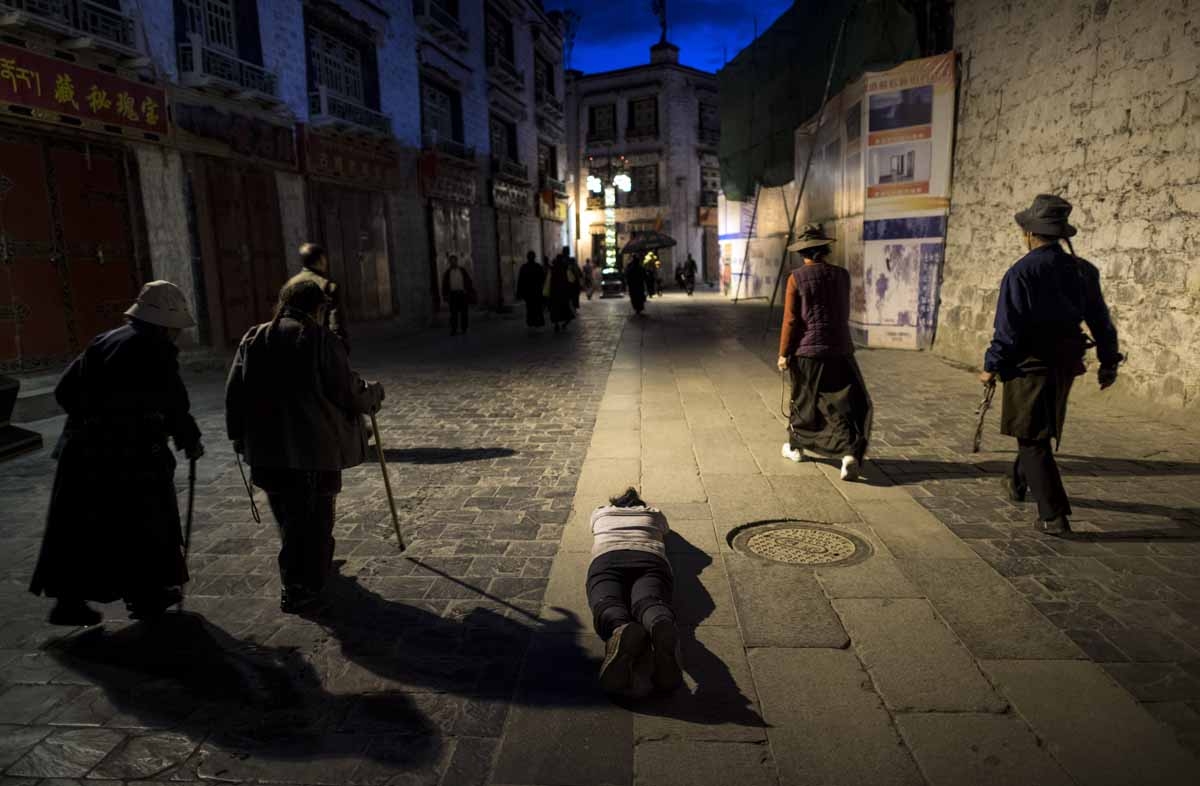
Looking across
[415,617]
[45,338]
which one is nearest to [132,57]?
[45,338]

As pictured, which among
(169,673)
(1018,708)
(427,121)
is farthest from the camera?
(427,121)

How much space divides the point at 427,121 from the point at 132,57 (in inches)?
396

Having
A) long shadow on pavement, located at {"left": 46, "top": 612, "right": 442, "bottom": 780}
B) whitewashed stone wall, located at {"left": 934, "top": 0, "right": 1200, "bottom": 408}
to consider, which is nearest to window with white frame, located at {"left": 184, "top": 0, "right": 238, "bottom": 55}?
long shadow on pavement, located at {"left": 46, "top": 612, "right": 442, "bottom": 780}

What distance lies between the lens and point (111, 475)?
3.24 meters

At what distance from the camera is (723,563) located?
3930 mm

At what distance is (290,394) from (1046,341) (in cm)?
413

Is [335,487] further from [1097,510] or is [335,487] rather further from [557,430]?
[1097,510]

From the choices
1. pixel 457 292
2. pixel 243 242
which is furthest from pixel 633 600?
pixel 457 292

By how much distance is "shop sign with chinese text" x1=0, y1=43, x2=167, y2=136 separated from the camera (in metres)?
8.38

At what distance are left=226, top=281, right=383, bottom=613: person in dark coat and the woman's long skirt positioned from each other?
3.48 m

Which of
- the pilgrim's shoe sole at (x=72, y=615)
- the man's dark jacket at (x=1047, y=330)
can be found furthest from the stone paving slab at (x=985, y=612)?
the pilgrim's shoe sole at (x=72, y=615)

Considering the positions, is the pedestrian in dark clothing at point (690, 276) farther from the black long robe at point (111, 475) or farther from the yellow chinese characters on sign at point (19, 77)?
the black long robe at point (111, 475)

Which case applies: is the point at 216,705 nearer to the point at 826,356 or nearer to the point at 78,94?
the point at 826,356

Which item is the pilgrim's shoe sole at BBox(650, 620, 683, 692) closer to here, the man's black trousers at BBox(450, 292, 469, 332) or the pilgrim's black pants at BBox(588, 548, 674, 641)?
the pilgrim's black pants at BBox(588, 548, 674, 641)
